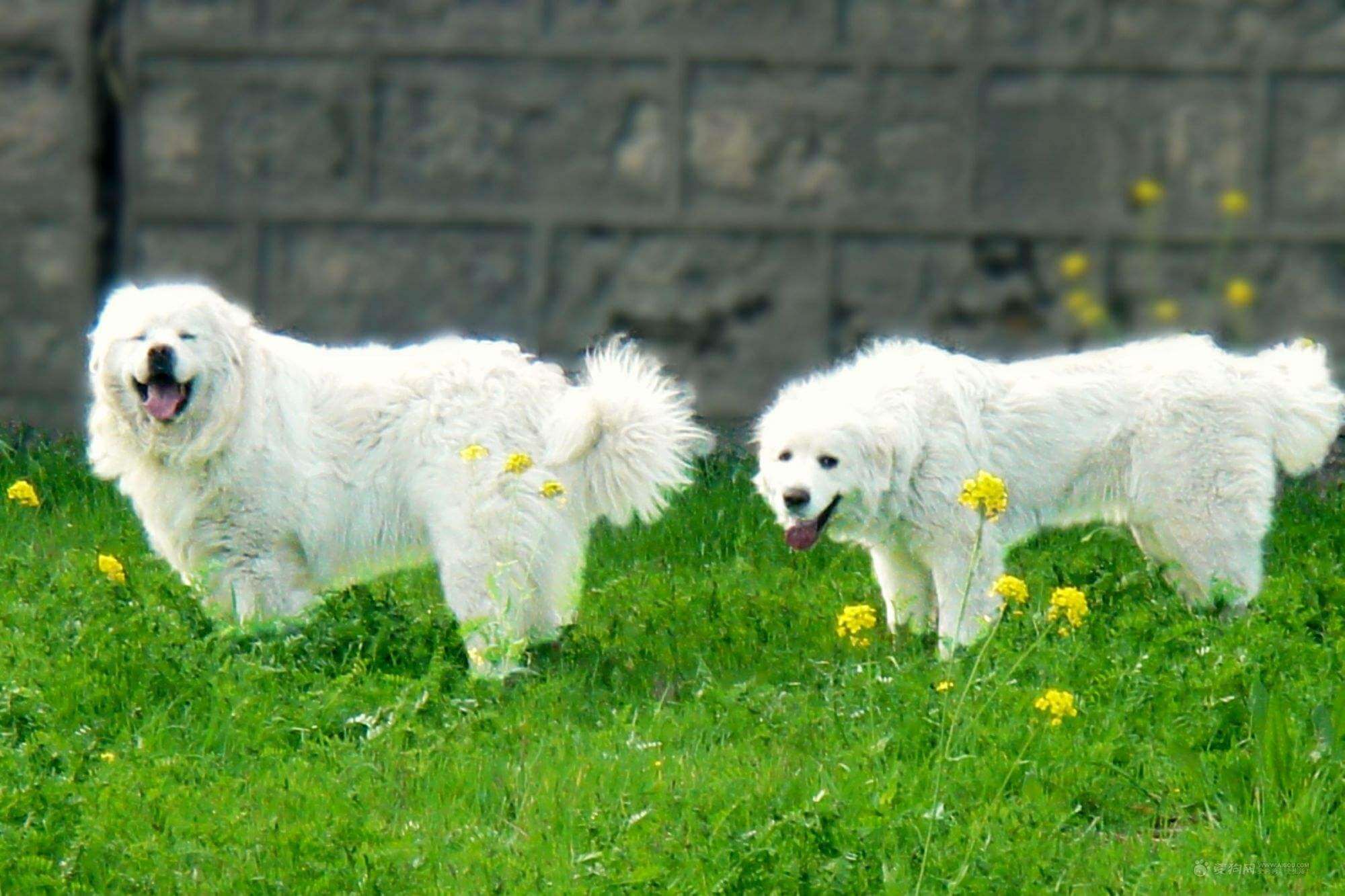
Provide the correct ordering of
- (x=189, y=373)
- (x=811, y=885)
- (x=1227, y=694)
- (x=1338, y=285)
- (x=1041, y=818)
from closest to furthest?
(x=811, y=885) → (x=1041, y=818) → (x=1227, y=694) → (x=189, y=373) → (x=1338, y=285)

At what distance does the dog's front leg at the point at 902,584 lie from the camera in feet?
20.3

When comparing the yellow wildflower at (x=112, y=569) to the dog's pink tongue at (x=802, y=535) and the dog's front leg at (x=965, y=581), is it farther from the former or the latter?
the dog's front leg at (x=965, y=581)

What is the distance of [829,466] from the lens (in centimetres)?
584

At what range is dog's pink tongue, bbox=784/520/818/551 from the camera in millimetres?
5820

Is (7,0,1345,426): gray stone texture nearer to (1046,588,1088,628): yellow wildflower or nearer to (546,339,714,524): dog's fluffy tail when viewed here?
(546,339,714,524): dog's fluffy tail

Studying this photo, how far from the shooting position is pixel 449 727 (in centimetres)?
494

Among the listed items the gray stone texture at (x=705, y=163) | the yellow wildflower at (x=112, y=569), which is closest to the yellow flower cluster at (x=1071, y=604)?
the yellow wildflower at (x=112, y=569)

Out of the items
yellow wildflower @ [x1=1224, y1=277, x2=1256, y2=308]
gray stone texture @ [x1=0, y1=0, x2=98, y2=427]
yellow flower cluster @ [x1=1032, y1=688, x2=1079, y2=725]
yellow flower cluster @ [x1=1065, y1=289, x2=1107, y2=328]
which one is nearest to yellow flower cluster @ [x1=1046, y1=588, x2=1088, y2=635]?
yellow flower cluster @ [x1=1032, y1=688, x2=1079, y2=725]

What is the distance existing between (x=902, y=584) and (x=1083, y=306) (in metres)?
1.84

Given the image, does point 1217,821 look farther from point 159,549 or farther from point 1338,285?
point 1338,285

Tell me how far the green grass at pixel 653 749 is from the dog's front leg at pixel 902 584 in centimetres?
22

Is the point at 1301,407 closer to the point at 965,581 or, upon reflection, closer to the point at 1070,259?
the point at 965,581

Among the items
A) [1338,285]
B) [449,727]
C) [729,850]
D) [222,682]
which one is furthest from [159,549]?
[1338,285]

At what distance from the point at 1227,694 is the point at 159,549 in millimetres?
3234
